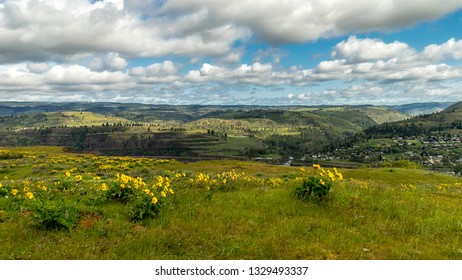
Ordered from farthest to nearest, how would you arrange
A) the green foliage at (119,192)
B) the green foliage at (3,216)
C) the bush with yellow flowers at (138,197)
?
the green foliage at (119,192)
the bush with yellow flowers at (138,197)
the green foliage at (3,216)

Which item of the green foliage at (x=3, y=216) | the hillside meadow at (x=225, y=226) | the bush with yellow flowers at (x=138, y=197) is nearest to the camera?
the hillside meadow at (x=225, y=226)

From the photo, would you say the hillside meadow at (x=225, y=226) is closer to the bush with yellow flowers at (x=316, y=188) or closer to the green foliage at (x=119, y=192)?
the green foliage at (x=119, y=192)

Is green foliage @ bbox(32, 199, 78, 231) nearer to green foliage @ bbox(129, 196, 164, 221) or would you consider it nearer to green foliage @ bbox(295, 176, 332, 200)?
green foliage @ bbox(129, 196, 164, 221)

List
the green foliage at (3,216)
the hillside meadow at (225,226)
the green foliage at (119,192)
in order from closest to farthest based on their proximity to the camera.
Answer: the hillside meadow at (225,226), the green foliage at (3,216), the green foliage at (119,192)

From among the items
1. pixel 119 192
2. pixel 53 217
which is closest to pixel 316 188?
pixel 119 192

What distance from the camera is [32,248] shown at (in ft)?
30.0

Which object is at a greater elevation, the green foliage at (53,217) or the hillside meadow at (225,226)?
the green foliage at (53,217)

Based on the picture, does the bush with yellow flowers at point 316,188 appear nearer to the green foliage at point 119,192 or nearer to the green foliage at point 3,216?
the green foliage at point 119,192

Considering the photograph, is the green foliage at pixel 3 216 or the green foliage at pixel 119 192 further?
the green foliage at pixel 119 192

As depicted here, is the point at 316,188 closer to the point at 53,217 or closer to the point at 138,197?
the point at 138,197

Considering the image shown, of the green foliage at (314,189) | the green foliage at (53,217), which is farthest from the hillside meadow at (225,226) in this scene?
the green foliage at (314,189)

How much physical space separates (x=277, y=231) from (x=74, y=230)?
673 centimetres
